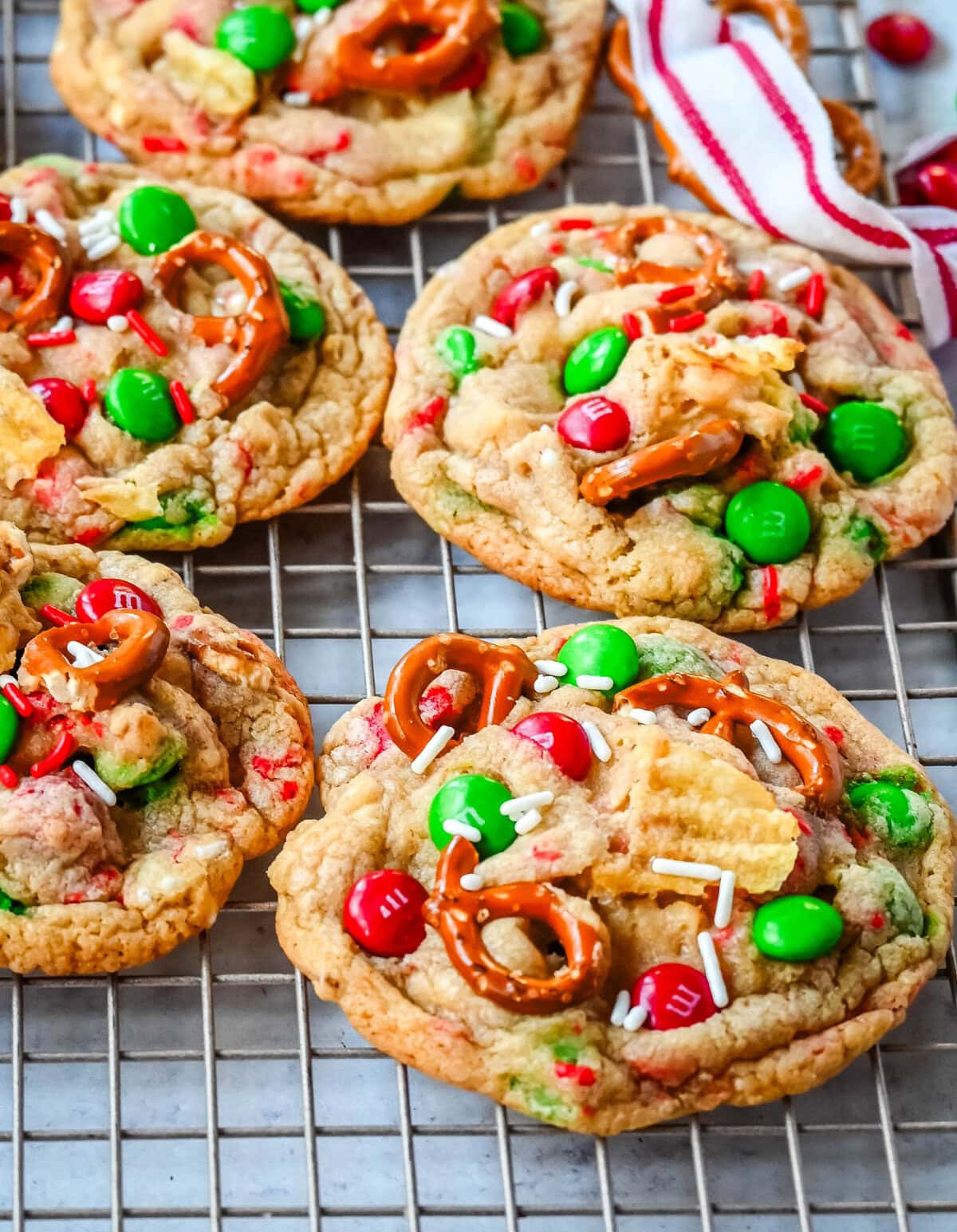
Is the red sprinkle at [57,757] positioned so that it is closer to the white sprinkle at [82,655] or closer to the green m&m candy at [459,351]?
the white sprinkle at [82,655]

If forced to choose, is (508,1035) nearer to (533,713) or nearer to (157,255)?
(533,713)

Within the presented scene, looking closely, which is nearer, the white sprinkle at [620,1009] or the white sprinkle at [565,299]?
the white sprinkle at [620,1009]

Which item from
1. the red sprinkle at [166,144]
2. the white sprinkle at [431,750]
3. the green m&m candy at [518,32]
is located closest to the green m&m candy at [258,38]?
the red sprinkle at [166,144]

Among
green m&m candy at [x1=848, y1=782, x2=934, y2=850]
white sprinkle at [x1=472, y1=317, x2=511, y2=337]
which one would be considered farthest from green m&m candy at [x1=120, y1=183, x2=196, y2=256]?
green m&m candy at [x1=848, y1=782, x2=934, y2=850]

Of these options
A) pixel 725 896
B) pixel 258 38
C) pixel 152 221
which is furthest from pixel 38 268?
pixel 725 896

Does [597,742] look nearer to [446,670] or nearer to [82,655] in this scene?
[446,670]

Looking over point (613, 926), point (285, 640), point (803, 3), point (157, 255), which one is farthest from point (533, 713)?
point (803, 3)

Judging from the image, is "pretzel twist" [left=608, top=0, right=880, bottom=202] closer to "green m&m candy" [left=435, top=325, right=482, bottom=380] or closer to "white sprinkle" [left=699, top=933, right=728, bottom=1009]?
"green m&m candy" [left=435, top=325, right=482, bottom=380]
